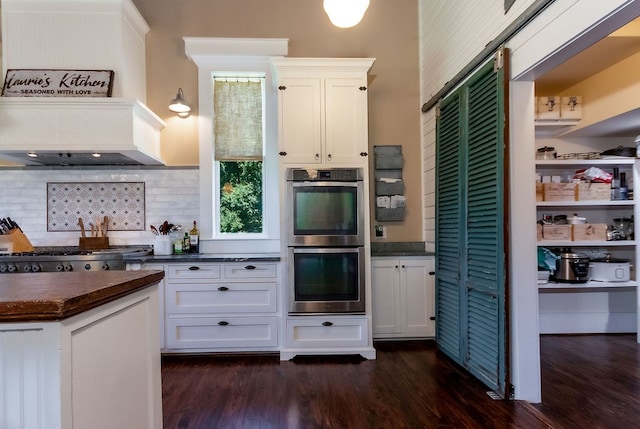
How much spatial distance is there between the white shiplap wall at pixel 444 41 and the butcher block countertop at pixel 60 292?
2.52 meters

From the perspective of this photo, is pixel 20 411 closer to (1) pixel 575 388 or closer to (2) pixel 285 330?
(2) pixel 285 330

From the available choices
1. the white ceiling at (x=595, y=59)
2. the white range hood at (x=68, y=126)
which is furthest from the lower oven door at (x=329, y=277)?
the white ceiling at (x=595, y=59)

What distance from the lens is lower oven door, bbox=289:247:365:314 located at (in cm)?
312

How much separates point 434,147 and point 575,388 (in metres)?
2.21

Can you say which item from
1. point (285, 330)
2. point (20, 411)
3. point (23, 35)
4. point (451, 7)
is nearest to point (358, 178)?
point (285, 330)

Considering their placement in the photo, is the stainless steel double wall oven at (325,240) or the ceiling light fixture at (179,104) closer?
the stainless steel double wall oven at (325,240)

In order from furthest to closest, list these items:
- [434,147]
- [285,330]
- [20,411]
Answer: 1. [434,147]
2. [285,330]
3. [20,411]

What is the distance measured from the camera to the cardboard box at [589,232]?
351cm

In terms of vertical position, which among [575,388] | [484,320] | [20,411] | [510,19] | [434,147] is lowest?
[575,388]

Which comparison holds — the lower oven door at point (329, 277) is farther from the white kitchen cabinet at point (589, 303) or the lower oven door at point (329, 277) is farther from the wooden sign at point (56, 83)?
the wooden sign at point (56, 83)

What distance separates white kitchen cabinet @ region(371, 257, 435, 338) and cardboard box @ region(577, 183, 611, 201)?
1582 millimetres

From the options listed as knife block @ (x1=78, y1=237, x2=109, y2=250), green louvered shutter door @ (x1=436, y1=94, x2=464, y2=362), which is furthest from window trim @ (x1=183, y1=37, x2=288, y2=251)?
green louvered shutter door @ (x1=436, y1=94, x2=464, y2=362)

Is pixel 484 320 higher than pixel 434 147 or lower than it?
lower

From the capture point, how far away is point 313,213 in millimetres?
3150
